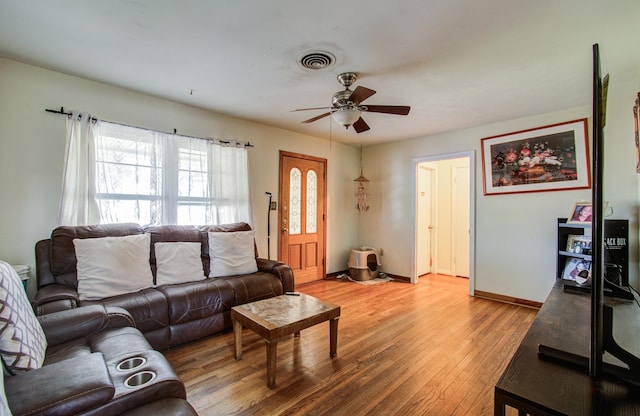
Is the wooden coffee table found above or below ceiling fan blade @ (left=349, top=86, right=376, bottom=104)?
below

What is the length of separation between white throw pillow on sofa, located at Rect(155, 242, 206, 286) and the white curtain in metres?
0.72

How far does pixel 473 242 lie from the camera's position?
4.22 metres

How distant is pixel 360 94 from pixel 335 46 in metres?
0.41

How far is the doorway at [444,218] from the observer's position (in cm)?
535

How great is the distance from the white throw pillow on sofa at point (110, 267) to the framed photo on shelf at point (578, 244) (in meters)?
4.16

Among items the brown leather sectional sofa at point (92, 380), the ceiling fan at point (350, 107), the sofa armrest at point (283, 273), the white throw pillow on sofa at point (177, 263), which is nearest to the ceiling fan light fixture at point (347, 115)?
the ceiling fan at point (350, 107)

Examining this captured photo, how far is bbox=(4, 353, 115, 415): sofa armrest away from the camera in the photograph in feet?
3.21

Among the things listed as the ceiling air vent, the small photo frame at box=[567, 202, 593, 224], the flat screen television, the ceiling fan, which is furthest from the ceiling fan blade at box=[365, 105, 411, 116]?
the small photo frame at box=[567, 202, 593, 224]

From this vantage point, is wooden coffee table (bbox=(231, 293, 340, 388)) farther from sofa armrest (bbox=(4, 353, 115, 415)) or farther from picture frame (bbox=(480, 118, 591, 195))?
picture frame (bbox=(480, 118, 591, 195))

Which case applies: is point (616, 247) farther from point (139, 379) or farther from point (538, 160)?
point (139, 379)

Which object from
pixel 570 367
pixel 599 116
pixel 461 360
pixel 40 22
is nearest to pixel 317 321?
pixel 461 360

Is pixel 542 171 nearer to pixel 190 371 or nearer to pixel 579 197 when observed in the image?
pixel 579 197

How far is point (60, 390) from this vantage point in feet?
3.43

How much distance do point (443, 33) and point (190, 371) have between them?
3.09m
